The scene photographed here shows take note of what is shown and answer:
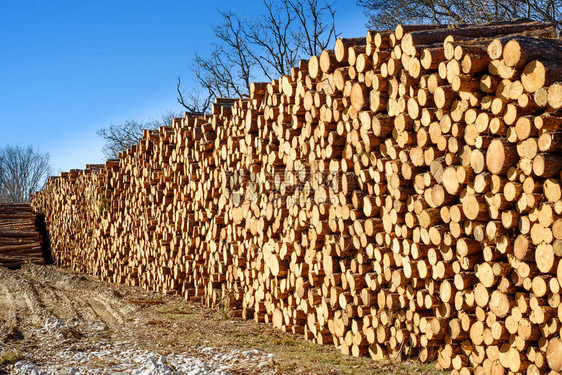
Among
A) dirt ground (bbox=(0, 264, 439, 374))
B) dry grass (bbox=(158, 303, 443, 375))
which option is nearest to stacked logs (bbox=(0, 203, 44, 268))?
dirt ground (bbox=(0, 264, 439, 374))

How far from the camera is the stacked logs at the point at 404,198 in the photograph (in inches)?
150

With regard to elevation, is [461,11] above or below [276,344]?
above

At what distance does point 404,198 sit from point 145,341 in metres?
3.06

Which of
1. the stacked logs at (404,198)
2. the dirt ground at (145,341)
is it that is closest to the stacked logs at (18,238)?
the dirt ground at (145,341)

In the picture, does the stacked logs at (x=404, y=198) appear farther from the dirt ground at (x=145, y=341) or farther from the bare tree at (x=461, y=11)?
the bare tree at (x=461, y=11)

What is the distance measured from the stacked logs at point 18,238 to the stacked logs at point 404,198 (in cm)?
1100

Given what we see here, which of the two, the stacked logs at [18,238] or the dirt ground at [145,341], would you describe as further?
the stacked logs at [18,238]

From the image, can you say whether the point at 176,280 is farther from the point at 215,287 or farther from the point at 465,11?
the point at 465,11

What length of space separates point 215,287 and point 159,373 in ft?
10.2

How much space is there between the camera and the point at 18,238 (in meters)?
17.5

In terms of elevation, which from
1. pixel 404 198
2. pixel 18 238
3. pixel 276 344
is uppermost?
pixel 404 198

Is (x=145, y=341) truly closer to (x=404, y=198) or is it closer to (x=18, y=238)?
(x=404, y=198)

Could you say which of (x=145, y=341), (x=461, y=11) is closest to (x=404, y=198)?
(x=145, y=341)

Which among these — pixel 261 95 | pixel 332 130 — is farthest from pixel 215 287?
pixel 332 130
